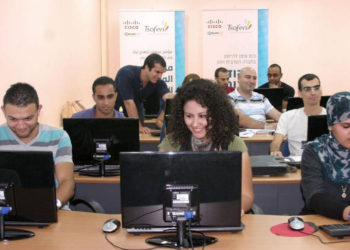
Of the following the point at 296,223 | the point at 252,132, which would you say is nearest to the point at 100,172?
the point at 296,223

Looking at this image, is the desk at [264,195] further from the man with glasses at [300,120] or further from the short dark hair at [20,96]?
the short dark hair at [20,96]

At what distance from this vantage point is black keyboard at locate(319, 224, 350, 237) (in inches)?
68.1

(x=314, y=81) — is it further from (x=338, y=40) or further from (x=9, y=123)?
(x=338, y=40)

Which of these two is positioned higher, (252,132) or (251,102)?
(251,102)

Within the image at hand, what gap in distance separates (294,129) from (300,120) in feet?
0.30

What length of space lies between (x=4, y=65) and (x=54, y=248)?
228 cm

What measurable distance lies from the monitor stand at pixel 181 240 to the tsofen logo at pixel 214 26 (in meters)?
5.81

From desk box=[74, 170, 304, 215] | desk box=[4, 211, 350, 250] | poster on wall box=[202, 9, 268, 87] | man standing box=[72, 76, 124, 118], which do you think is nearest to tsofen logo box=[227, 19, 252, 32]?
poster on wall box=[202, 9, 268, 87]

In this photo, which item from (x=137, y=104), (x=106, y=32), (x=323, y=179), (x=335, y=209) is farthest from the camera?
(x=106, y=32)

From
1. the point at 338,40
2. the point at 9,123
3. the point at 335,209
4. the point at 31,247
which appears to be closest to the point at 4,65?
the point at 9,123

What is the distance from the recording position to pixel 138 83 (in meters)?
4.80

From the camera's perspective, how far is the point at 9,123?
220cm

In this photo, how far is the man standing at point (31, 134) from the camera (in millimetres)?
2174

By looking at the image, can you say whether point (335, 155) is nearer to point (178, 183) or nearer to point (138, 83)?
point (178, 183)
